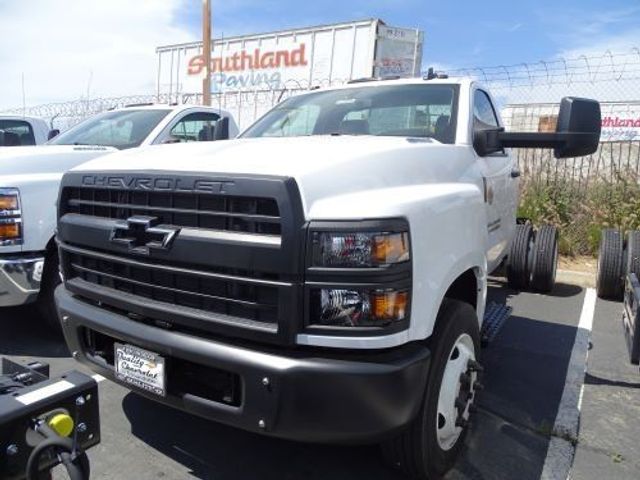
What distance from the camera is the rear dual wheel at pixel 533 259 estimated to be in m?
6.26

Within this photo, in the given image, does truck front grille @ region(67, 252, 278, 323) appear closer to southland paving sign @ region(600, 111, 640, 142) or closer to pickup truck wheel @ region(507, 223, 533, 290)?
pickup truck wheel @ region(507, 223, 533, 290)

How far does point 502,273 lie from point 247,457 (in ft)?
Answer: 16.0

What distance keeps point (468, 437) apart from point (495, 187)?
1.70 meters

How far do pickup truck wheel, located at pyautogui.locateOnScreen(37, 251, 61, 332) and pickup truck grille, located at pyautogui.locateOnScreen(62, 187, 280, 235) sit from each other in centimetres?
160

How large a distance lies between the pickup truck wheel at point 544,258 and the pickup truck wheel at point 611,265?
468mm

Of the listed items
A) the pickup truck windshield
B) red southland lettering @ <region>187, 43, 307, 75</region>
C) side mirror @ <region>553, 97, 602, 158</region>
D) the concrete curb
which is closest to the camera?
side mirror @ <region>553, 97, 602, 158</region>

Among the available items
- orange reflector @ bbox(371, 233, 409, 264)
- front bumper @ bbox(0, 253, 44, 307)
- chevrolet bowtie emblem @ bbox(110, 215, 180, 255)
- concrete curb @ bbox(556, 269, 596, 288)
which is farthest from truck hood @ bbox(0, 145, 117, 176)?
concrete curb @ bbox(556, 269, 596, 288)

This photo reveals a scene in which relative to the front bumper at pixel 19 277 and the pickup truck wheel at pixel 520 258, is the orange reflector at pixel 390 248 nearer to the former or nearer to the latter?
the front bumper at pixel 19 277

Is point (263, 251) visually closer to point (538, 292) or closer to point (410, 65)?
point (538, 292)

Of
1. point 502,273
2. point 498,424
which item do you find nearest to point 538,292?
point 502,273

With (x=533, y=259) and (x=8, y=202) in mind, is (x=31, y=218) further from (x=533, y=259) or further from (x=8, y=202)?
(x=533, y=259)

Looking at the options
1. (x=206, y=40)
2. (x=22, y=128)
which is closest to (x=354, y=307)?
(x=22, y=128)

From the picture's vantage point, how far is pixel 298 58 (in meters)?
20.0

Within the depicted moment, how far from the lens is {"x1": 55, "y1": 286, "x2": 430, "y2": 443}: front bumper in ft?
7.17
